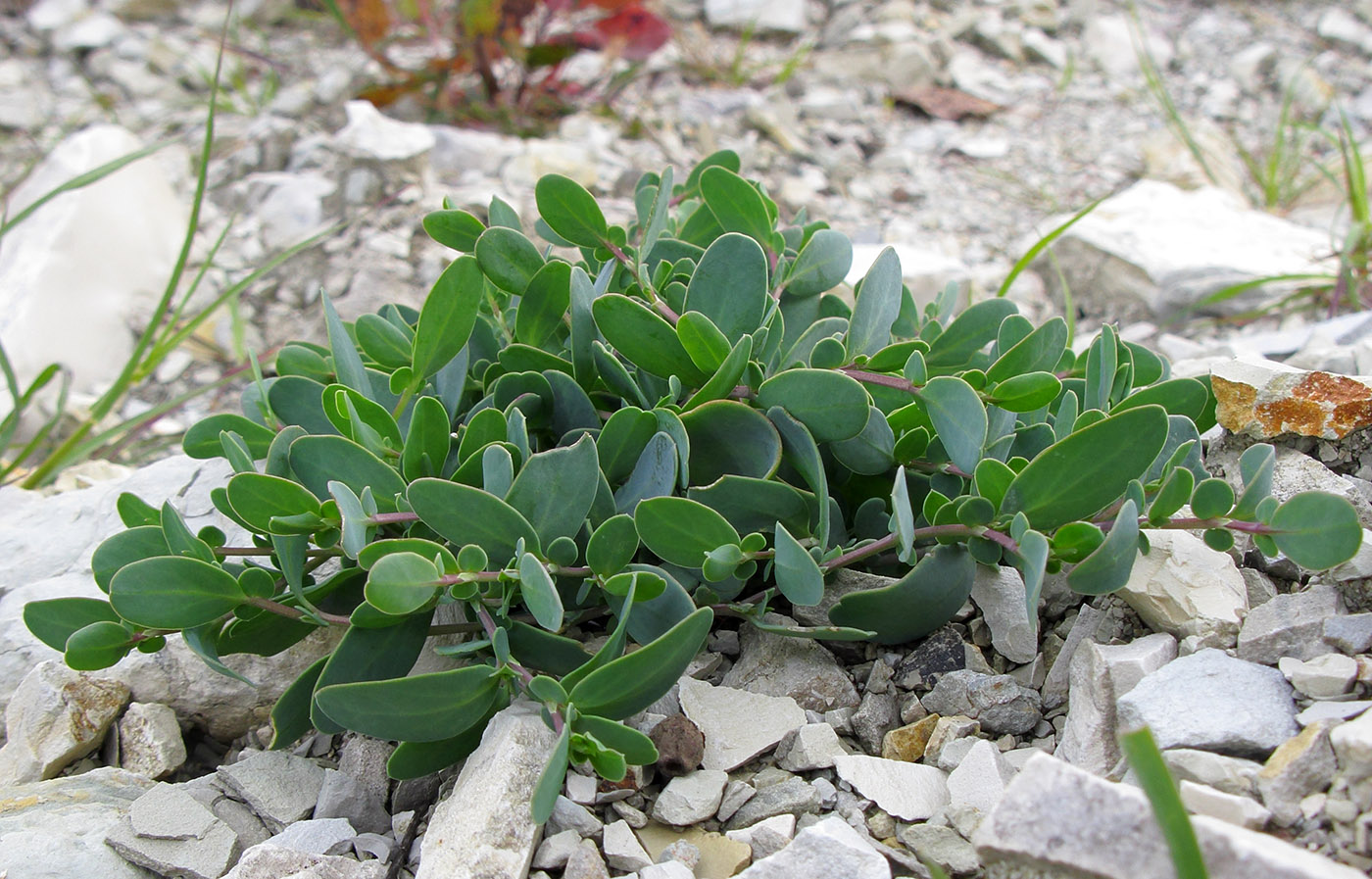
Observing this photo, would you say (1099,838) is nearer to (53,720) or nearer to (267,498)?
(267,498)

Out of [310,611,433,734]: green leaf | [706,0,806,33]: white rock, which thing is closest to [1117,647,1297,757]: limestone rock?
[310,611,433,734]: green leaf

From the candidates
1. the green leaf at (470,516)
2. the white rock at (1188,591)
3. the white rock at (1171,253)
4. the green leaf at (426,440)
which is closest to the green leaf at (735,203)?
the green leaf at (426,440)

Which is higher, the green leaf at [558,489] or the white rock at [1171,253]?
the green leaf at [558,489]

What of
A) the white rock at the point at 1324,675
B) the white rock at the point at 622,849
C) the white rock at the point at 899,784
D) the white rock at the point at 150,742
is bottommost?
the white rock at the point at 150,742

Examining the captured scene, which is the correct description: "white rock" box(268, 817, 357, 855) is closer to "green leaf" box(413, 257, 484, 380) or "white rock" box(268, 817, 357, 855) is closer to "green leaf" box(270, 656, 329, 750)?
"green leaf" box(270, 656, 329, 750)

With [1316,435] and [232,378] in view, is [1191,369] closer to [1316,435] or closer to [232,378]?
[1316,435]

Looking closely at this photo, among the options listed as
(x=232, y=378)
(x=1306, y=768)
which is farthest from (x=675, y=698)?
(x=232, y=378)

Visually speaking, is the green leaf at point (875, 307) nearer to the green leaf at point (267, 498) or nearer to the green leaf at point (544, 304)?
the green leaf at point (544, 304)
